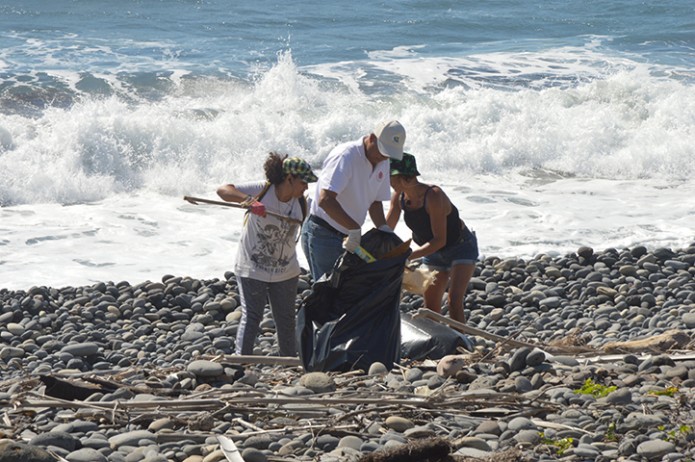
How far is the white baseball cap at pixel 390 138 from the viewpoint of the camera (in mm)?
6695

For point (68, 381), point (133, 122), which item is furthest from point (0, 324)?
point (133, 122)

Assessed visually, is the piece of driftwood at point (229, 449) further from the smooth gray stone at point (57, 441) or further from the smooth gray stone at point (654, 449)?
the smooth gray stone at point (654, 449)

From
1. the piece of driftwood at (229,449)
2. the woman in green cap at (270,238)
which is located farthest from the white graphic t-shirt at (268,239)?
the piece of driftwood at (229,449)

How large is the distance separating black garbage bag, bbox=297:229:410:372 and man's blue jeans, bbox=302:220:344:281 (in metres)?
0.33

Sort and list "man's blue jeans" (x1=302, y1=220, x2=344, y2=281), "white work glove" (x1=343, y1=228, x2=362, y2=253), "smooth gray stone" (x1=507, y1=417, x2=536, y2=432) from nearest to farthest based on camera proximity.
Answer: "smooth gray stone" (x1=507, y1=417, x2=536, y2=432) < "white work glove" (x1=343, y1=228, x2=362, y2=253) < "man's blue jeans" (x1=302, y1=220, x2=344, y2=281)

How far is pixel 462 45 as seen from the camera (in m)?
25.5

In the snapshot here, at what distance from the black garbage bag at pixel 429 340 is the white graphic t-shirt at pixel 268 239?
867 mm

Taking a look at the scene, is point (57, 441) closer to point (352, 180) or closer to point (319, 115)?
point (352, 180)

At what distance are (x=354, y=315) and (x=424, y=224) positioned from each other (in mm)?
1106

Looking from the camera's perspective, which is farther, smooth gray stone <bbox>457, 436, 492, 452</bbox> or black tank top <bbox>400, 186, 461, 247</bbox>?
black tank top <bbox>400, 186, 461, 247</bbox>

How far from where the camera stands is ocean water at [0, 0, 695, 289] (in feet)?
41.2

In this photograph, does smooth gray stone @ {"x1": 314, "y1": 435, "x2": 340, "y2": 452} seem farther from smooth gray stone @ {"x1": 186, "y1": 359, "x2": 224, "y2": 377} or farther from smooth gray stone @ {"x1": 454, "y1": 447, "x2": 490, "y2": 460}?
smooth gray stone @ {"x1": 186, "y1": 359, "x2": 224, "y2": 377}

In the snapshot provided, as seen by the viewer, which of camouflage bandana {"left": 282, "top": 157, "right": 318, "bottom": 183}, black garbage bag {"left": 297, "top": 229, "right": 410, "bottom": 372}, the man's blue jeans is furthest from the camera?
the man's blue jeans

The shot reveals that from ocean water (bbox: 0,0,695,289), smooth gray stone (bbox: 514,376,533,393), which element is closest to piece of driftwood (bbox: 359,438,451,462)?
smooth gray stone (bbox: 514,376,533,393)
